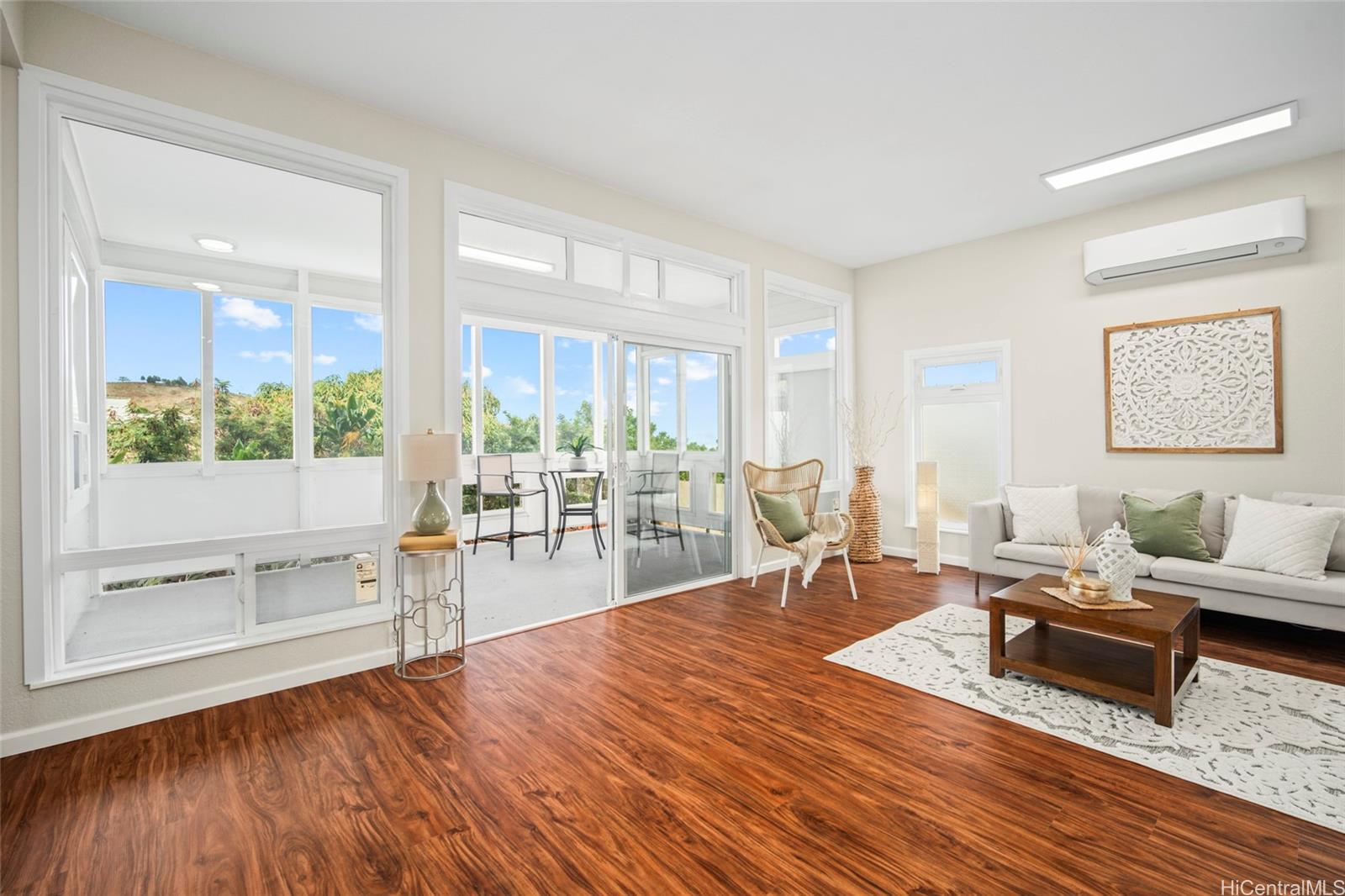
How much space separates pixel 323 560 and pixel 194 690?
2.46ft

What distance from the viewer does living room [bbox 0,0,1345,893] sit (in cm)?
196

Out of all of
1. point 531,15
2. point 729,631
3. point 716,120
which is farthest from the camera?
point 729,631

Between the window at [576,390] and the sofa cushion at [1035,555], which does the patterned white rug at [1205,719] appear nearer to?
the sofa cushion at [1035,555]

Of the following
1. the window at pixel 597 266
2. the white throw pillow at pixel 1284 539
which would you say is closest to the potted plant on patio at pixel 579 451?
the window at pixel 597 266

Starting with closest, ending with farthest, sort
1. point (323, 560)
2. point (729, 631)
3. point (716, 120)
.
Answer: point (323, 560) → point (716, 120) → point (729, 631)

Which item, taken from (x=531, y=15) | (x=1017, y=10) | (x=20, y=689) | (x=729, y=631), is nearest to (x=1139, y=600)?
(x=729, y=631)

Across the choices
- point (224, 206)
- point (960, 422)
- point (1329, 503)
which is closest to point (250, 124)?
point (224, 206)

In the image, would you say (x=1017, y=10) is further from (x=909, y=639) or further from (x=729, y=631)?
(x=729, y=631)

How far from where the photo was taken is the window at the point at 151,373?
8.91ft

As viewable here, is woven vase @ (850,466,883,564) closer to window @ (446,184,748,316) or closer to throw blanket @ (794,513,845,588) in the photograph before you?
throw blanket @ (794,513,845,588)

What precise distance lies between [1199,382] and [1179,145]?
1658 millimetres

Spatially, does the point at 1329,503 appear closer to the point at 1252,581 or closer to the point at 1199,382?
the point at 1252,581

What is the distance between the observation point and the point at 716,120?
3414mm

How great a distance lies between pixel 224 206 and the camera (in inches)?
117
